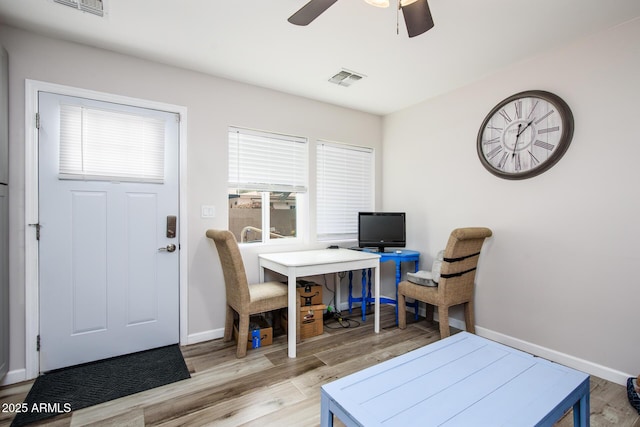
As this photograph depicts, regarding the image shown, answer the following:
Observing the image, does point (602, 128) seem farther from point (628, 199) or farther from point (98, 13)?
point (98, 13)

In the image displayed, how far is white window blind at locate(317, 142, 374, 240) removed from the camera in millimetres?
3758

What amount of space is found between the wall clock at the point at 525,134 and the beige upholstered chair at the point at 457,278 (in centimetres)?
64

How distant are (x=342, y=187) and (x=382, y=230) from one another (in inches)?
30.1

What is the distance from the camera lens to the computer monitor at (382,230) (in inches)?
143

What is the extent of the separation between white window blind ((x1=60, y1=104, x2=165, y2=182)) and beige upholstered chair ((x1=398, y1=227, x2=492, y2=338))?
265cm

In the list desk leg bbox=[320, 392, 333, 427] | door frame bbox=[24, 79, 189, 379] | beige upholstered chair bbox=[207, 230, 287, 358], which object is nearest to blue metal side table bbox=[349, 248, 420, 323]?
beige upholstered chair bbox=[207, 230, 287, 358]

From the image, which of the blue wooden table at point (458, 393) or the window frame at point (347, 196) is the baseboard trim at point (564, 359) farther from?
the window frame at point (347, 196)

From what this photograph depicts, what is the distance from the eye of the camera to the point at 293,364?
8.00ft

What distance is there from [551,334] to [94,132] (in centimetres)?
410

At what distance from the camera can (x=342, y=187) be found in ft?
12.9

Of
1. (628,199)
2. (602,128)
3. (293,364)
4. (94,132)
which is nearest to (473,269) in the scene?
(628,199)

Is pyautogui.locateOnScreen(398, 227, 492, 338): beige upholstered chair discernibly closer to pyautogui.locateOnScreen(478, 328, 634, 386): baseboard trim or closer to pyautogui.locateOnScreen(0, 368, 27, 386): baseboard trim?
pyautogui.locateOnScreen(478, 328, 634, 386): baseboard trim

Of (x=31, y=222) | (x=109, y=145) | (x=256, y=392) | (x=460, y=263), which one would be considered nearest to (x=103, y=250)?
(x=31, y=222)

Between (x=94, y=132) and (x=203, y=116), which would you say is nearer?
(x=94, y=132)
